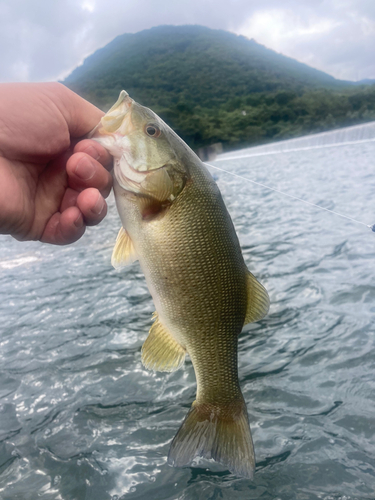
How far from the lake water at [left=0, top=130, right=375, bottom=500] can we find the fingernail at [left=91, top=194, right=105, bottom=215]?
203 centimetres

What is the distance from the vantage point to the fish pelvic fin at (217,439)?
80.0 inches

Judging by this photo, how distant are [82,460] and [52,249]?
884 cm

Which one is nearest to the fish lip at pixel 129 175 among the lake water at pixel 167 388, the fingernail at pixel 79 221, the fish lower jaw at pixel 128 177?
the fish lower jaw at pixel 128 177

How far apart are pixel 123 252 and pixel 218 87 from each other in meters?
106

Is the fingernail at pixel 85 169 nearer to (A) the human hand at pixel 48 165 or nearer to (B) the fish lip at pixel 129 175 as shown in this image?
(A) the human hand at pixel 48 165

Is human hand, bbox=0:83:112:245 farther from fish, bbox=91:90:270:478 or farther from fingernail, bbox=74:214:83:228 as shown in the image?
fish, bbox=91:90:270:478

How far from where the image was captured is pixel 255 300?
2.31m

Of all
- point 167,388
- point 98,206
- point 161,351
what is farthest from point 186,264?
point 167,388

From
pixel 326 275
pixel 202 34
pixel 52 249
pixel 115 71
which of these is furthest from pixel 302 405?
pixel 202 34

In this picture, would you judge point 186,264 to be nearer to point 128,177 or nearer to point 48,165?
point 128,177

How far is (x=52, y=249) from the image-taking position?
11219mm

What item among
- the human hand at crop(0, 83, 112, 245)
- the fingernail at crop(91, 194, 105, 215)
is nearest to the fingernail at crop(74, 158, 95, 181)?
the human hand at crop(0, 83, 112, 245)

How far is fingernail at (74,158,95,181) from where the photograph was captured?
2.25 m

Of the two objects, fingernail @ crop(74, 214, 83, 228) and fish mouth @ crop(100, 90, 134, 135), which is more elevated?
fish mouth @ crop(100, 90, 134, 135)
